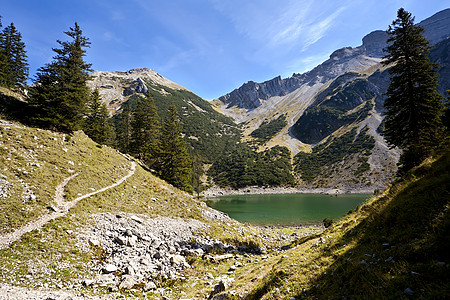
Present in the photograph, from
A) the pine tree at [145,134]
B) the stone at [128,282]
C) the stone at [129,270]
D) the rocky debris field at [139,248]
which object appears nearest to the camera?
the stone at [128,282]

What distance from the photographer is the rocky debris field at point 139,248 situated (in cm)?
1072

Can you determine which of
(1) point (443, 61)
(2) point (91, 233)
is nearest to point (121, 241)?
(2) point (91, 233)

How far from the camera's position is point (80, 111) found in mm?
28406

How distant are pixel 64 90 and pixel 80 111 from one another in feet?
10.8

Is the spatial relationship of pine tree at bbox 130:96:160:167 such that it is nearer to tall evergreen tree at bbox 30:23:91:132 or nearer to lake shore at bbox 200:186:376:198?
tall evergreen tree at bbox 30:23:91:132

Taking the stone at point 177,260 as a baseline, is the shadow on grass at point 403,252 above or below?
above

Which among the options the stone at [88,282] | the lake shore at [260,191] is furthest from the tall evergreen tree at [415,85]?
the lake shore at [260,191]

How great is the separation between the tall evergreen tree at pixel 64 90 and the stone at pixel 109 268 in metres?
22.6

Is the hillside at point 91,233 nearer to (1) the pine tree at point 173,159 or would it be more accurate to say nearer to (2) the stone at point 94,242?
(2) the stone at point 94,242

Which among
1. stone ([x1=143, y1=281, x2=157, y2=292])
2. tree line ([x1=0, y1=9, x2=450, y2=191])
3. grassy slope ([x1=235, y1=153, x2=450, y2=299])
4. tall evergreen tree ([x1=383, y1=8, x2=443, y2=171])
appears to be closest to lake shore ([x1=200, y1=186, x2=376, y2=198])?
tree line ([x1=0, y1=9, x2=450, y2=191])

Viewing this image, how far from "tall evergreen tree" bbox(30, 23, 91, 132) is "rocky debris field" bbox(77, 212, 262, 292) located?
1816cm

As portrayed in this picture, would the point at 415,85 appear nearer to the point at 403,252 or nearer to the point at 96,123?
the point at 403,252

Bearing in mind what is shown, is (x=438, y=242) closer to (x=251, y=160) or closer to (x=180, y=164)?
(x=180, y=164)

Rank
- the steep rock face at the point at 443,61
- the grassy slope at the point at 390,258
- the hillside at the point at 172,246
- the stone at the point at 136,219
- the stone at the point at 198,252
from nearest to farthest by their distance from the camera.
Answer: the grassy slope at the point at 390,258
the hillside at the point at 172,246
the stone at the point at 198,252
the stone at the point at 136,219
the steep rock face at the point at 443,61
